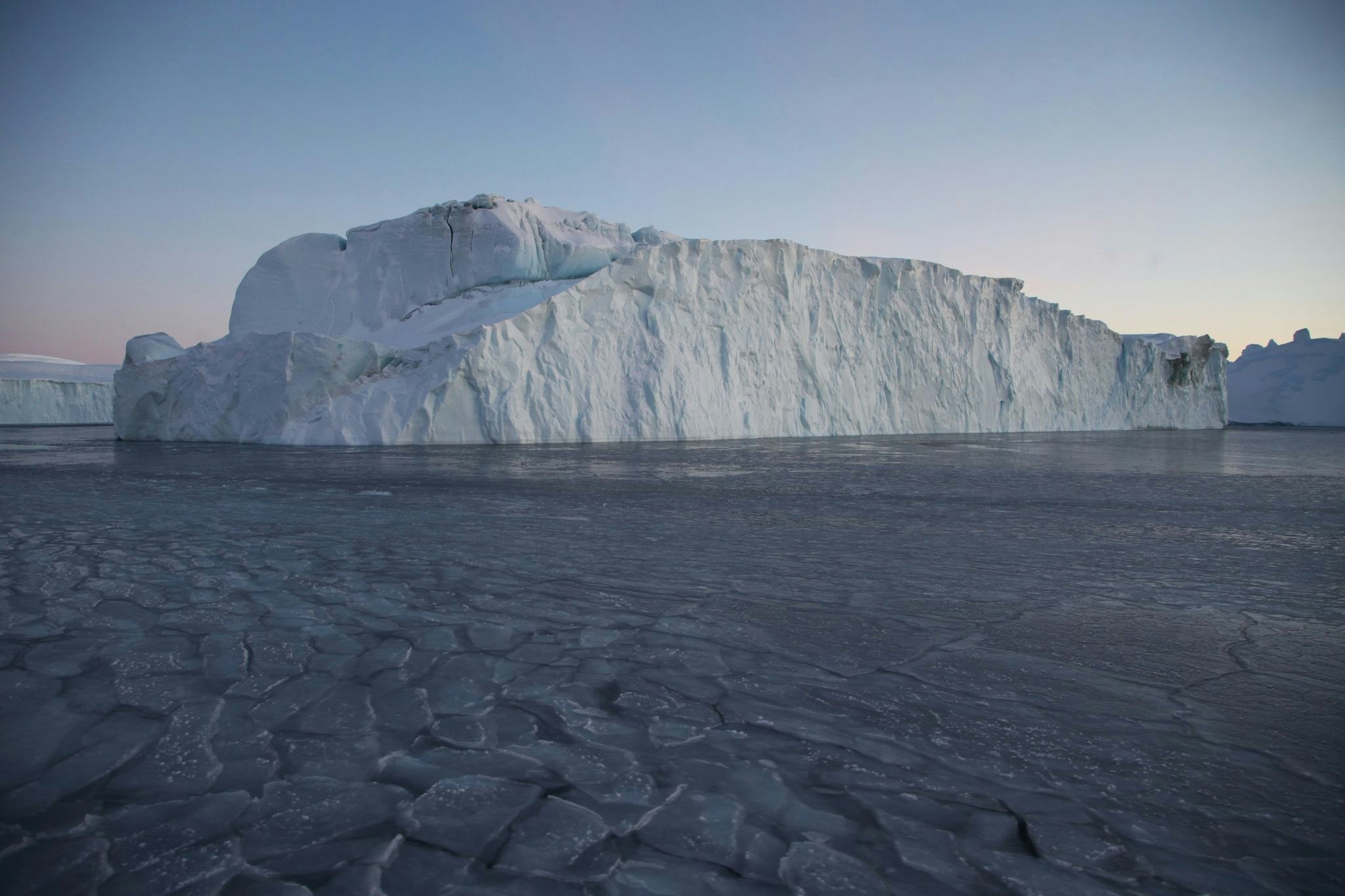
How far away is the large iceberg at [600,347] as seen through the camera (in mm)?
16766

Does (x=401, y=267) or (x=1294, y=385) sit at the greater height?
(x=401, y=267)

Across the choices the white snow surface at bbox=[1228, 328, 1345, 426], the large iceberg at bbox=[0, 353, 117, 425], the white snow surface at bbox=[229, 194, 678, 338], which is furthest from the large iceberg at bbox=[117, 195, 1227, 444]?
the large iceberg at bbox=[0, 353, 117, 425]

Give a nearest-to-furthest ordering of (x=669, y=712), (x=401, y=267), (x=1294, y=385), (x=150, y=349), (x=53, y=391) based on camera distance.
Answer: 1. (x=669, y=712)
2. (x=150, y=349)
3. (x=401, y=267)
4. (x=53, y=391)
5. (x=1294, y=385)

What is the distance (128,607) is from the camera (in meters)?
3.07

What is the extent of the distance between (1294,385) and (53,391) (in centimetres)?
6637

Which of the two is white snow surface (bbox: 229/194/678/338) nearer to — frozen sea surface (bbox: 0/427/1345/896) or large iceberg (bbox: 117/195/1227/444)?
large iceberg (bbox: 117/195/1227/444)

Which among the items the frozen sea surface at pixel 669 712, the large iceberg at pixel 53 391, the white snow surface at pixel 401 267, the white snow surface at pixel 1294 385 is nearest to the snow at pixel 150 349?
the white snow surface at pixel 401 267

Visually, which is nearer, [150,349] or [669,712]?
[669,712]

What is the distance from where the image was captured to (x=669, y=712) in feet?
6.77

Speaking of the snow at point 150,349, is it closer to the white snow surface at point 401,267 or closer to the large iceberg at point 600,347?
the large iceberg at point 600,347

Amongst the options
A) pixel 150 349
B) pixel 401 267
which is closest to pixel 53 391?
pixel 150 349

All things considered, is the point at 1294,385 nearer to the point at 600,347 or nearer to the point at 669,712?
the point at 600,347

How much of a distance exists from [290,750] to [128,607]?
181 cm

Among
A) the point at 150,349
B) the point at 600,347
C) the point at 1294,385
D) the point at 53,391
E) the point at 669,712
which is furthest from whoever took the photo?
the point at 1294,385
